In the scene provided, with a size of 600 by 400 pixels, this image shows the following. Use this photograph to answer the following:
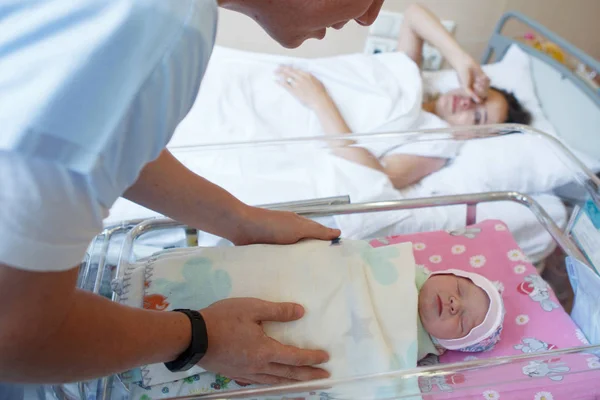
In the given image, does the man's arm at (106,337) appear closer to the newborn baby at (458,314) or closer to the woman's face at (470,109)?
the newborn baby at (458,314)

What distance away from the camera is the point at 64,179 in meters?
0.39

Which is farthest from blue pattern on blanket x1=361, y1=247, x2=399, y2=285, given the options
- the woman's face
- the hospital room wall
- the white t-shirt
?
the hospital room wall

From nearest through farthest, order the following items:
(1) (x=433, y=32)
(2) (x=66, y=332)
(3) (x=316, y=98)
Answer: (2) (x=66, y=332)
(3) (x=316, y=98)
(1) (x=433, y=32)

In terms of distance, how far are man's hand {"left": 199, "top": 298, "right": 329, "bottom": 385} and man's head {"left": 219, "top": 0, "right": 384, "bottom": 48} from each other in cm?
40

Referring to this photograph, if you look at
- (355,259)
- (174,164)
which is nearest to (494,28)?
(355,259)

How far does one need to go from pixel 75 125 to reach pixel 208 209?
54 centimetres

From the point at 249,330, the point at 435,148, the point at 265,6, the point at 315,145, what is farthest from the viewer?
the point at 435,148

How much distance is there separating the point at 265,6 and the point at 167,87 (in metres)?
0.15

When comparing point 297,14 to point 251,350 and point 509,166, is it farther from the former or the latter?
point 509,166

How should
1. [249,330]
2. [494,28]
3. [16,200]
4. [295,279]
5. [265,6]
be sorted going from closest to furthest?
[16,200] < [265,6] < [249,330] < [295,279] < [494,28]

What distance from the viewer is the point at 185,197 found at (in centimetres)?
88

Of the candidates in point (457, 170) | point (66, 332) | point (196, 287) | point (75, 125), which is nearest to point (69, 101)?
point (75, 125)

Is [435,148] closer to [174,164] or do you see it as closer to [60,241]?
[174,164]

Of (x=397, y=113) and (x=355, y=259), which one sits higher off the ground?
(x=397, y=113)
